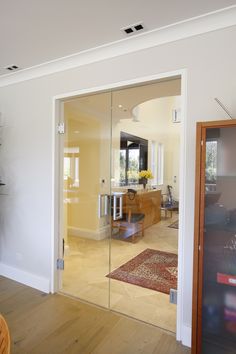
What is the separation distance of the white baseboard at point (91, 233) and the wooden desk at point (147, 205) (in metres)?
0.42

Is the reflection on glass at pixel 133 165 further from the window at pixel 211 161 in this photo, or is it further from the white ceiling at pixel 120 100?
the window at pixel 211 161

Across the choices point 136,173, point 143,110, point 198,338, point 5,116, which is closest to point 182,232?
point 198,338

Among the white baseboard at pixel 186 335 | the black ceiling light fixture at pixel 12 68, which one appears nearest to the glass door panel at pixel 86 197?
the black ceiling light fixture at pixel 12 68

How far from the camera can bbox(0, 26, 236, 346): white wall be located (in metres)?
1.92

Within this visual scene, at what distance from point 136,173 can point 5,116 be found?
199cm

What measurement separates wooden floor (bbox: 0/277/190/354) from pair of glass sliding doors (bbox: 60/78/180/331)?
223mm

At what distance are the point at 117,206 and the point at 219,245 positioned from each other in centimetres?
155

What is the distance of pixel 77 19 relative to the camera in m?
1.92

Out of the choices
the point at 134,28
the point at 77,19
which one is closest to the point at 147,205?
the point at 134,28

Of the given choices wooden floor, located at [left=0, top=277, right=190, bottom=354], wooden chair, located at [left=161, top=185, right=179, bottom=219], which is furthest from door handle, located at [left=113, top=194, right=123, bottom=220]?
wooden floor, located at [left=0, top=277, right=190, bottom=354]

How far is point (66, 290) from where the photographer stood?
291 cm

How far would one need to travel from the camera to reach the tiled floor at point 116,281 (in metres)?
2.50

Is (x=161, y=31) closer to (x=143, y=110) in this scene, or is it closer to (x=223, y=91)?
(x=223, y=91)

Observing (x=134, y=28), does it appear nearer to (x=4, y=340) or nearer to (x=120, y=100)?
(x=120, y=100)
